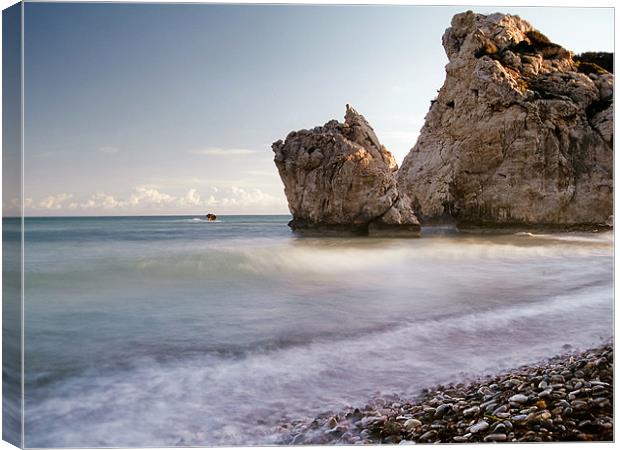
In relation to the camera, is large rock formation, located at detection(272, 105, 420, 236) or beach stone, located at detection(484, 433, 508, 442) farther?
large rock formation, located at detection(272, 105, 420, 236)

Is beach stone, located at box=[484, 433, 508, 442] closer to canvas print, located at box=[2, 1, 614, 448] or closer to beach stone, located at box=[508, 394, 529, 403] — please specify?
canvas print, located at box=[2, 1, 614, 448]

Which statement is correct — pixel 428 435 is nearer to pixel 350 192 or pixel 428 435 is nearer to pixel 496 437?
pixel 496 437

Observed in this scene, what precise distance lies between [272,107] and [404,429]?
9.58 feet

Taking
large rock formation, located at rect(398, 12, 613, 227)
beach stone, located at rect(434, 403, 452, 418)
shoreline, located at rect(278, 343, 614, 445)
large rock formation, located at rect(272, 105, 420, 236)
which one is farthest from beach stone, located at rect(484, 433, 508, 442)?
large rock formation, located at rect(272, 105, 420, 236)

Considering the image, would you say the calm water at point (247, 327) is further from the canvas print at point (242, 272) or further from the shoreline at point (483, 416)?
the shoreline at point (483, 416)

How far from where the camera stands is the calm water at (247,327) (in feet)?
13.5

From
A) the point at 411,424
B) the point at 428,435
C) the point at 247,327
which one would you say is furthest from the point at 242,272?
the point at 428,435

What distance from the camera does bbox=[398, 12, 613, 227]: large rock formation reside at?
704 cm

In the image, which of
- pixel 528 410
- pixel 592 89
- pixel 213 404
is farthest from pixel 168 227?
pixel 592 89

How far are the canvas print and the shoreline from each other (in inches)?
0.6

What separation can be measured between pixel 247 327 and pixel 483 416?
1.94 metres

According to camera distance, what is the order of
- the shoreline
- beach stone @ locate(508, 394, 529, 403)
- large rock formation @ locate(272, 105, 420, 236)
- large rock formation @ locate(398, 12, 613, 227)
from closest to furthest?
the shoreline, beach stone @ locate(508, 394, 529, 403), large rock formation @ locate(398, 12, 613, 227), large rock formation @ locate(272, 105, 420, 236)

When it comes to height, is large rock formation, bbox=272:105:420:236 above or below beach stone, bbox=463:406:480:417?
above

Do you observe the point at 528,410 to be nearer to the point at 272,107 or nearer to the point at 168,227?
the point at 272,107
